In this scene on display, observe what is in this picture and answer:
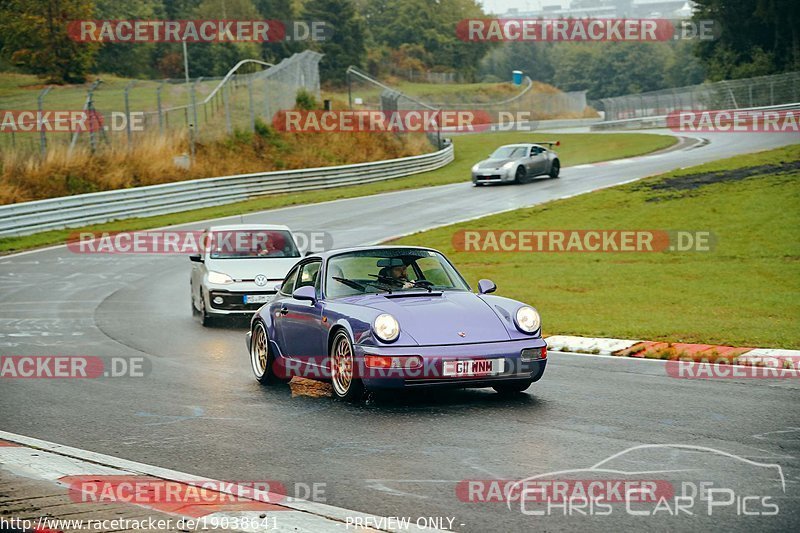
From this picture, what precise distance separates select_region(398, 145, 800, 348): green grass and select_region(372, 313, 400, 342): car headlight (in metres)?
4.74

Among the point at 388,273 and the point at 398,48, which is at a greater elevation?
the point at 398,48

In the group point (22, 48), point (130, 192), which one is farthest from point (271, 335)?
point (22, 48)

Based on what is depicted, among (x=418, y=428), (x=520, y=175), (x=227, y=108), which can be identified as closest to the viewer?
(x=418, y=428)

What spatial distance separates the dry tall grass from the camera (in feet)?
112

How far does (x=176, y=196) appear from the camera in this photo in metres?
34.9

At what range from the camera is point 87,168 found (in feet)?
117

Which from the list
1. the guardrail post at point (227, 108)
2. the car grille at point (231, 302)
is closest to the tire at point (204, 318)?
the car grille at point (231, 302)

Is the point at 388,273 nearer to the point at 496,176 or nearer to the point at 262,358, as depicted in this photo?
the point at 262,358

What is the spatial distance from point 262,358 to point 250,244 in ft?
22.8

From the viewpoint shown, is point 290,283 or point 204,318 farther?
point 204,318

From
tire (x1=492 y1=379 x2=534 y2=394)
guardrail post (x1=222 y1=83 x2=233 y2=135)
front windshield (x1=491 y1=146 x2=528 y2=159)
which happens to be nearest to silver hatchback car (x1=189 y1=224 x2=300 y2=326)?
tire (x1=492 y1=379 x2=534 y2=394)

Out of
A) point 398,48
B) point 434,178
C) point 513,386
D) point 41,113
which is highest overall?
point 398,48

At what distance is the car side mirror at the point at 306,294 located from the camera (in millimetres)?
9922

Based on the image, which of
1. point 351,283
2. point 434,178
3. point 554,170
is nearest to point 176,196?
point 434,178
